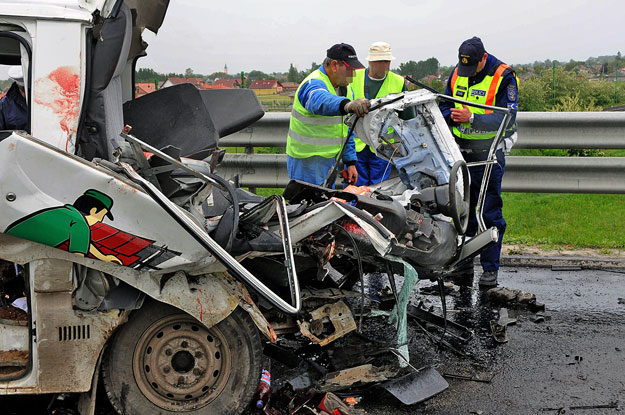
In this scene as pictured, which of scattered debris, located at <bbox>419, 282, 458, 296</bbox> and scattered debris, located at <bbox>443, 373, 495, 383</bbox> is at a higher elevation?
scattered debris, located at <bbox>419, 282, 458, 296</bbox>

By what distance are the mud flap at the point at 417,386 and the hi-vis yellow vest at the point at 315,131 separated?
2464 millimetres

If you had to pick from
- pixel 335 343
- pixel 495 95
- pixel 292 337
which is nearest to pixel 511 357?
pixel 335 343

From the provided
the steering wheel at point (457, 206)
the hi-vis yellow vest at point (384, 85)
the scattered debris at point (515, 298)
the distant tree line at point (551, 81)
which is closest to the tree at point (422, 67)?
the distant tree line at point (551, 81)

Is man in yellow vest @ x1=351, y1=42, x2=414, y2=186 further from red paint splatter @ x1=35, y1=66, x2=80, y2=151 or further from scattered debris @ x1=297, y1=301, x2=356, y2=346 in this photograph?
red paint splatter @ x1=35, y1=66, x2=80, y2=151

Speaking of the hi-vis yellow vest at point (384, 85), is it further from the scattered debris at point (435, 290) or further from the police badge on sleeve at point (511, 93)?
the scattered debris at point (435, 290)

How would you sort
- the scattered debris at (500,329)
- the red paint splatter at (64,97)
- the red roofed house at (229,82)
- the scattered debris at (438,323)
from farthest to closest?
the red roofed house at (229,82)
the scattered debris at (438,323)
the scattered debris at (500,329)
the red paint splatter at (64,97)

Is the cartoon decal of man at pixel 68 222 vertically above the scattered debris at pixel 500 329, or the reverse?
the cartoon decal of man at pixel 68 222

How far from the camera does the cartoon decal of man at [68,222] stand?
319cm

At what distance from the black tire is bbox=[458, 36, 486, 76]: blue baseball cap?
3.53 meters

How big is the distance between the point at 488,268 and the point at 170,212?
3.65 metres

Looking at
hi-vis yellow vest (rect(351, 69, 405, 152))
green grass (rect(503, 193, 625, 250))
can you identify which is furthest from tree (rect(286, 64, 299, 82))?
hi-vis yellow vest (rect(351, 69, 405, 152))

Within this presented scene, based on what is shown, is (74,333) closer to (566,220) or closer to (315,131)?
(315,131)

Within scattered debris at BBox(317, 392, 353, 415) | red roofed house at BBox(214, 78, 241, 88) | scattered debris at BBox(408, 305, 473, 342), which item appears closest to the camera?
scattered debris at BBox(317, 392, 353, 415)

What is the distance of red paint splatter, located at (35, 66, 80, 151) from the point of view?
11.1 feet
